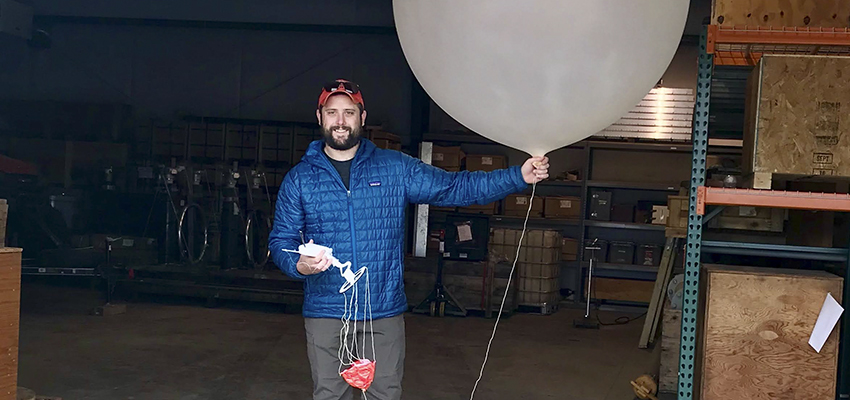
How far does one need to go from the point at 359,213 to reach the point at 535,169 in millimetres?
592

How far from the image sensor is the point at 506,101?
2.09 m

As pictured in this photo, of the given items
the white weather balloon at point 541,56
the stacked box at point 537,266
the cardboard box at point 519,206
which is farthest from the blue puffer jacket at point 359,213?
the cardboard box at point 519,206

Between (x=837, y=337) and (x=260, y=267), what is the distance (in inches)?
255

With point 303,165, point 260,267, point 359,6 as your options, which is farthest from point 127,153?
point 303,165

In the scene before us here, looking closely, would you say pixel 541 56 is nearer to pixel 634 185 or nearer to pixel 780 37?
pixel 780 37

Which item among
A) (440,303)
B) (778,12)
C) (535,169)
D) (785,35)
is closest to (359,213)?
(535,169)

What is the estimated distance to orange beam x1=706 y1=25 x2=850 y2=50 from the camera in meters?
2.64

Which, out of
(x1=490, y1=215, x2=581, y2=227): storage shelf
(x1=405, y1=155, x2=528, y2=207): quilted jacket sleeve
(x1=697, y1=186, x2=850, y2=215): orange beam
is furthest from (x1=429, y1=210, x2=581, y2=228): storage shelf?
(x1=405, y1=155, x2=528, y2=207): quilted jacket sleeve

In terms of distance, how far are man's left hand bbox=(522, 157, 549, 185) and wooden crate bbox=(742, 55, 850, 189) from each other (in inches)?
33.3

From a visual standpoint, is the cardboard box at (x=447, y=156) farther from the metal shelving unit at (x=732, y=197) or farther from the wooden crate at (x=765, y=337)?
the wooden crate at (x=765, y=337)

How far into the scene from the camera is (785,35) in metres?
2.66

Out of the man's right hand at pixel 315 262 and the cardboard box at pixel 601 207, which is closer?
the man's right hand at pixel 315 262

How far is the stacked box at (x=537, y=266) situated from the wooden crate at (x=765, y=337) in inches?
208

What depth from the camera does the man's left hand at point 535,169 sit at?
232 centimetres
